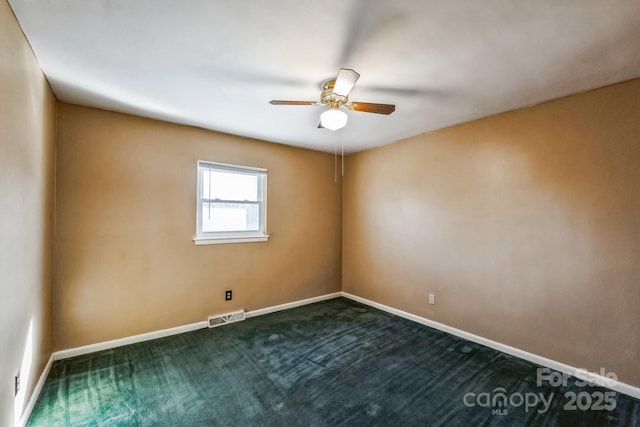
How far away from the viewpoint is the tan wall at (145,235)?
2598mm

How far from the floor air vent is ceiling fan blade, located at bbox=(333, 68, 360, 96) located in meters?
2.85

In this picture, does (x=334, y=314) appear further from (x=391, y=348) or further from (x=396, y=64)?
(x=396, y=64)

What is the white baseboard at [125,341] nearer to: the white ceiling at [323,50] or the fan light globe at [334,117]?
the white ceiling at [323,50]

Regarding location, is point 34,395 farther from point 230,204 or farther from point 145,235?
point 230,204

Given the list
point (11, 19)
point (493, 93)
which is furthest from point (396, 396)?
point (11, 19)

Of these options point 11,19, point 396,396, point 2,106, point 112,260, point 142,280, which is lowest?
point 396,396

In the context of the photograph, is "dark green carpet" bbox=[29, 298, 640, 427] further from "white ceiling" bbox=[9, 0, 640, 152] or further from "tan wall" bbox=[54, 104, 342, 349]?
"white ceiling" bbox=[9, 0, 640, 152]

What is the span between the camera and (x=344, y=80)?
5.82 ft

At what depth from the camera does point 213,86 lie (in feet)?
7.41

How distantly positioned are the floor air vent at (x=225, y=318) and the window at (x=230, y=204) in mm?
897

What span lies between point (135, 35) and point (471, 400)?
129 inches

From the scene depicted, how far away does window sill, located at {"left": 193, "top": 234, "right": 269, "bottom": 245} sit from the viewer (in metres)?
3.28

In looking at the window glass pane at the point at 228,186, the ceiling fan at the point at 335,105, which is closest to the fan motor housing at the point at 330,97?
the ceiling fan at the point at 335,105

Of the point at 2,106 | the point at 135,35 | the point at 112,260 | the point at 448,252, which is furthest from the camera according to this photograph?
the point at 448,252
